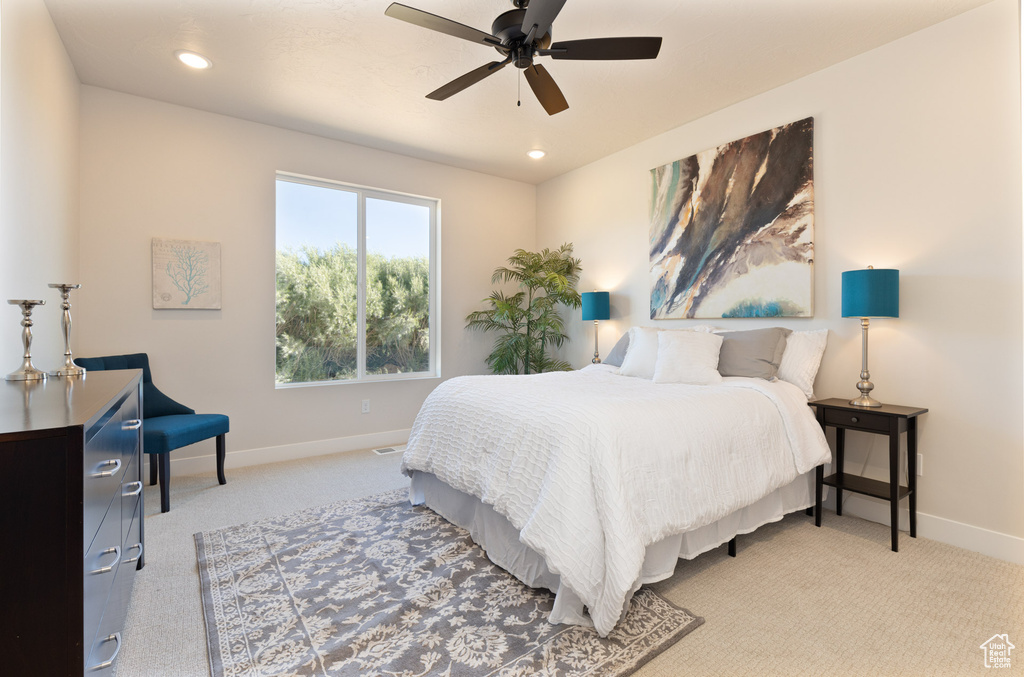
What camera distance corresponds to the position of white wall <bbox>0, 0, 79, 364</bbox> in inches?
78.0

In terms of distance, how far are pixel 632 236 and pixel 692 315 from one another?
976mm

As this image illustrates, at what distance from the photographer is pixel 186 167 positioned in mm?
3529

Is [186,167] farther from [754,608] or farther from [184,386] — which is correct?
[754,608]

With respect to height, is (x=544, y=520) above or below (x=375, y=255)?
below

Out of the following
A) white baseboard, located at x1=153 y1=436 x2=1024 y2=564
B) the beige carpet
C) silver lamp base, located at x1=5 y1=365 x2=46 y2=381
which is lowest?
the beige carpet

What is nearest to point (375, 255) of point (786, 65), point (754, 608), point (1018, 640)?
Result: point (786, 65)

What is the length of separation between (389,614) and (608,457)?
1.03 m

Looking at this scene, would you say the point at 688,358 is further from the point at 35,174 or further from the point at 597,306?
the point at 35,174

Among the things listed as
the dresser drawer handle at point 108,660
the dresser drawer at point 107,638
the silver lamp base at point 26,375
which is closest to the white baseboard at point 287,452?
the silver lamp base at point 26,375

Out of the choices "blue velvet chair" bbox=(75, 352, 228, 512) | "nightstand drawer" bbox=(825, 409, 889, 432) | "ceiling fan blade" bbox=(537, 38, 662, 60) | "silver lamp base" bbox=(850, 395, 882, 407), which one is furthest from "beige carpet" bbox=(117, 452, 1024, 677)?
"ceiling fan blade" bbox=(537, 38, 662, 60)

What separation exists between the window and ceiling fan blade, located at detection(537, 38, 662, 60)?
277 cm

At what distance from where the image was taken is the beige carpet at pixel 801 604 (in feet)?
5.20

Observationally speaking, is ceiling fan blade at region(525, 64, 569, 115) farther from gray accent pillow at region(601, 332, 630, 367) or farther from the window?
the window

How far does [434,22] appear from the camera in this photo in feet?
6.23
